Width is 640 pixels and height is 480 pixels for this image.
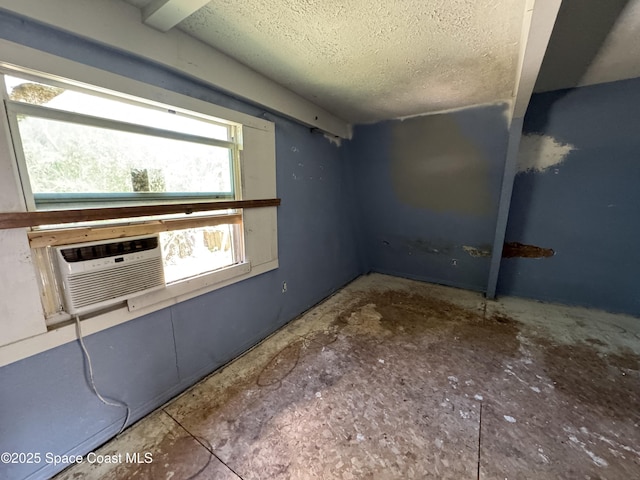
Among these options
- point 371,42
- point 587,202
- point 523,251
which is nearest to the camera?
point 371,42

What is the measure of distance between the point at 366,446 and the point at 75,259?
1822 mm

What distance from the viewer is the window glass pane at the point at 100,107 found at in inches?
44.8

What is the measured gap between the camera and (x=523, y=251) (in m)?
3.18

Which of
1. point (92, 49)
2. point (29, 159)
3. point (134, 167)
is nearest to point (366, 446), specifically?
point (134, 167)

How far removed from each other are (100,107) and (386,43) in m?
1.72

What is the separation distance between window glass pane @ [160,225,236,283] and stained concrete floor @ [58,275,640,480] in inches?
33.7

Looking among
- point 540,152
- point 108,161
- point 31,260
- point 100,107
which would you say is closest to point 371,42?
point 100,107

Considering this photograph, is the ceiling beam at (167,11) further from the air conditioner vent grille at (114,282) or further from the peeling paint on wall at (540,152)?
the peeling paint on wall at (540,152)

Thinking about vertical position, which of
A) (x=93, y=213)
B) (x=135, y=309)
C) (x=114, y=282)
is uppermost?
(x=93, y=213)

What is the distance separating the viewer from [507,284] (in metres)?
3.35

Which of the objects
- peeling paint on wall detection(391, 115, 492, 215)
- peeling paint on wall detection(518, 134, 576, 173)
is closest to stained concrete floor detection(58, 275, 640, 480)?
peeling paint on wall detection(391, 115, 492, 215)

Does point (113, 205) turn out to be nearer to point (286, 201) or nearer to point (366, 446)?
point (286, 201)

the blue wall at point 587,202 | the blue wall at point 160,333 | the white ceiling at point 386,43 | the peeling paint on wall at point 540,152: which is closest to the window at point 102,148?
the blue wall at point 160,333

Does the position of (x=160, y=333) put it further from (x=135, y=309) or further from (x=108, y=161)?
(x=108, y=161)
